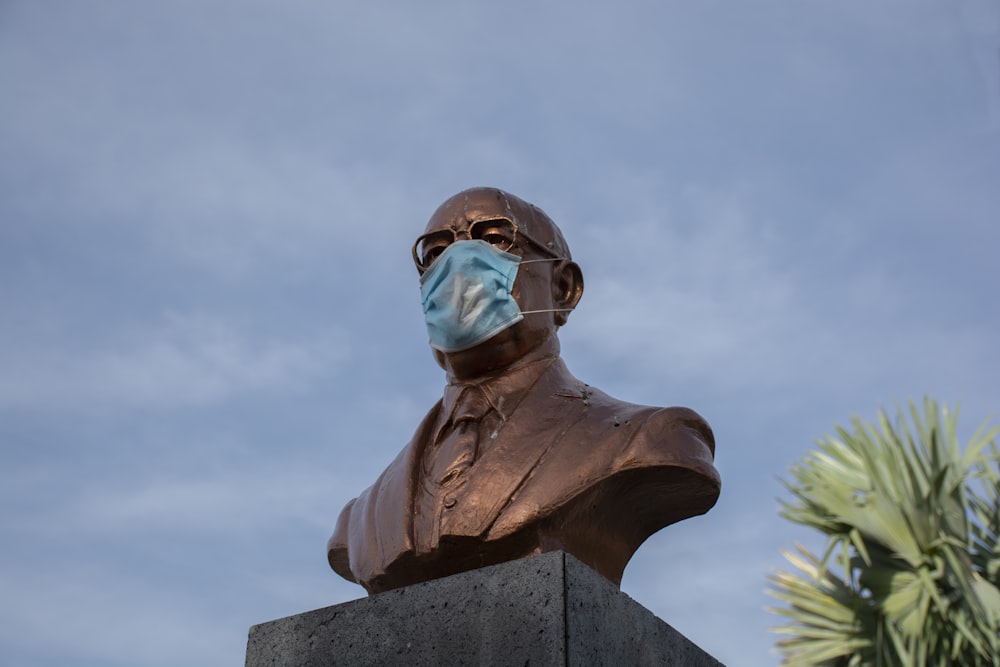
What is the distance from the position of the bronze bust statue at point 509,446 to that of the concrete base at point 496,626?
0.39 m

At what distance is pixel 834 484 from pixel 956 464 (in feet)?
1.42

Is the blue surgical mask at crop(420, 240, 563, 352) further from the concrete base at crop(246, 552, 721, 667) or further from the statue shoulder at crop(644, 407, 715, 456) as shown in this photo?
the concrete base at crop(246, 552, 721, 667)

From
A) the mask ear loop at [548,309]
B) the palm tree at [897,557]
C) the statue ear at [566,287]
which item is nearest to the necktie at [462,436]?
the mask ear loop at [548,309]

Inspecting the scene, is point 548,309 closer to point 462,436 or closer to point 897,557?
point 462,436

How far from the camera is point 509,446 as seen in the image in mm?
7227

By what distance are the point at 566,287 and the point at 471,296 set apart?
839 mm

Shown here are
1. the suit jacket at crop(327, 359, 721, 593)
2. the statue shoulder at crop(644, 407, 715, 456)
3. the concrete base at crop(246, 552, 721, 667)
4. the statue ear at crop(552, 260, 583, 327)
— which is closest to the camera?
the concrete base at crop(246, 552, 721, 667)

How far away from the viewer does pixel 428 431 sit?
25.8 feet

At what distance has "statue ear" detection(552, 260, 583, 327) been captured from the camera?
800 cm

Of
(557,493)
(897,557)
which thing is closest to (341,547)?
(557,493)

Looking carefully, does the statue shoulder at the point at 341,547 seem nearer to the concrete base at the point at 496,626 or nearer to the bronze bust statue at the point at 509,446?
the bronze bust statue at the point at 509,446

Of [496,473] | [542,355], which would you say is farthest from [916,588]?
[542,355]

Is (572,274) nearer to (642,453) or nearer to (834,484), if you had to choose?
(642,453)

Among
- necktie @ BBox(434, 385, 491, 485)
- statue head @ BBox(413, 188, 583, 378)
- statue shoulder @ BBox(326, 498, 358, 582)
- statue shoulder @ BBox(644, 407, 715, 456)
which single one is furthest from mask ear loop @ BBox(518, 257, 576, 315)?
statue shoulder @ BBox(326, 498, 358, 582)
